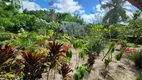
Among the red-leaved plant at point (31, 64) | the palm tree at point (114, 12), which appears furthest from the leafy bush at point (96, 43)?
the palm tree at point (114, 12)

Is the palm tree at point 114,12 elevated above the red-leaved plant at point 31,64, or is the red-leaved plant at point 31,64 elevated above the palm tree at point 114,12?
the palm tree at point 114,12

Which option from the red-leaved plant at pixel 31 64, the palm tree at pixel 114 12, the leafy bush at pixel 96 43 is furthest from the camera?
the palm tree at pixel 114 12

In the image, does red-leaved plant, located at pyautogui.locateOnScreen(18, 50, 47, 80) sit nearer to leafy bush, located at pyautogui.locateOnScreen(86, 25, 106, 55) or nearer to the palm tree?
leafy bush, located at pyautogui.locateOnScreen(86, 25, 106, 55)

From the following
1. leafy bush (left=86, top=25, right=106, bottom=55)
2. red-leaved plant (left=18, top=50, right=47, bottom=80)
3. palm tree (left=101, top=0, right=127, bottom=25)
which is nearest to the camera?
red-leaved plant (left=18, top=50, right=47, bottom=80)

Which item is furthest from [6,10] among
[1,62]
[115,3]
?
[115,3]

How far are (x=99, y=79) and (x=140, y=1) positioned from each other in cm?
330

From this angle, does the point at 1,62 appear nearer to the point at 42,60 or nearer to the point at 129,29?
the point at 42,60

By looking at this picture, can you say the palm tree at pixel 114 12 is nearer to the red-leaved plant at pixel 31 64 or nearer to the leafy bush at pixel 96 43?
the leafy bush at pixel 96 43

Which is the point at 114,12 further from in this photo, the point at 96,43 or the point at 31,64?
the point at 31,64

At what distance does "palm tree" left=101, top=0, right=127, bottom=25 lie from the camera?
3527 cm

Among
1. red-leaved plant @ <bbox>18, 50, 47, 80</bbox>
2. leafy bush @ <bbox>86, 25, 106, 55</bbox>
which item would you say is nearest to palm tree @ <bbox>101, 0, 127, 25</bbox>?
leafy bush @ <bbox>86, 25, 106, 55</bbox>

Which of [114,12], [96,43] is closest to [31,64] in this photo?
[96,43]

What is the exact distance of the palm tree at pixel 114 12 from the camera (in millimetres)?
35269

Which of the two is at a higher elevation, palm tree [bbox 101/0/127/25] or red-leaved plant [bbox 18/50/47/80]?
palm tree [bbox 101/0/127/25]
